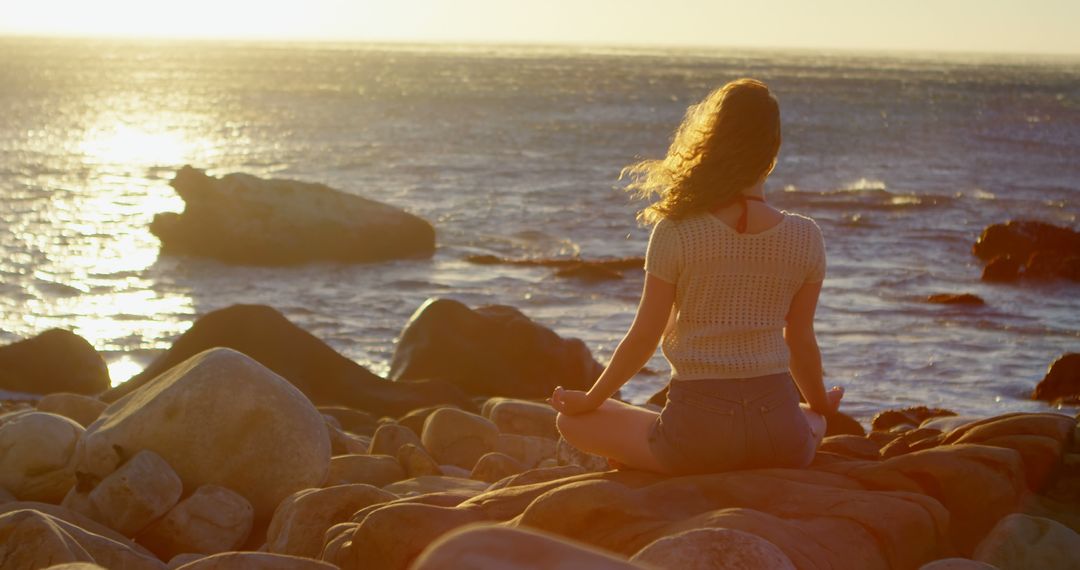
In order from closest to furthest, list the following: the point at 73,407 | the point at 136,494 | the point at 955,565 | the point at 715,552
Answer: the point at 715,552 < the point at 955,565 < the point at 136,494 < the point at 73,407

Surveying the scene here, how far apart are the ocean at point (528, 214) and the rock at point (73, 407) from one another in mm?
4674

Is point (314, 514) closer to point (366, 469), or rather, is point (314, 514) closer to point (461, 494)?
point (461, 494)

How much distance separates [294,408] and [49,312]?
11137 mm

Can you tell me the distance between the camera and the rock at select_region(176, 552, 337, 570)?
14.4 feet

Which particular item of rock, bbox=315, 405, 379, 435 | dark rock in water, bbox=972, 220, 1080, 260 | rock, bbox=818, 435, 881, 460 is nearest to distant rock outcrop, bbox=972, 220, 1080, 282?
dark rock in water, bbox=972, 220, 1080, 260

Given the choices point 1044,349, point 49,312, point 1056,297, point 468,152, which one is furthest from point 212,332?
point 468,152

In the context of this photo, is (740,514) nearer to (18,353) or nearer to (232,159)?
(18,353)

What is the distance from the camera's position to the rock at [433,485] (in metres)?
6.85

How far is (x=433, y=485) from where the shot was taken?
7.00 meters

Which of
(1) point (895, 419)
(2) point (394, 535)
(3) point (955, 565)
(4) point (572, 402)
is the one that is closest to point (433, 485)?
(4) point (572, 402)

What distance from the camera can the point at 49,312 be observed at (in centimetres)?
1697

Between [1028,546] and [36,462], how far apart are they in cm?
474

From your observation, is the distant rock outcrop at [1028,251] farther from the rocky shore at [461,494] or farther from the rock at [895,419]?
the rocky shore at [461,494]

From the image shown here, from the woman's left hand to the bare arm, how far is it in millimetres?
795
